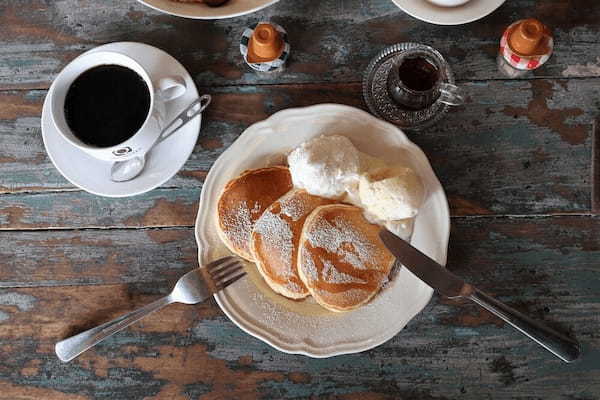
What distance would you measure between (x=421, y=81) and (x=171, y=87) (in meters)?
0.43

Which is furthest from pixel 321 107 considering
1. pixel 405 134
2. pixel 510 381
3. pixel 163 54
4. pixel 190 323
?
pixel 510 381

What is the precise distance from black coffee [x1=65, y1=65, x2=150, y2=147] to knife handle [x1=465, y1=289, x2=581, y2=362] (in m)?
0.63

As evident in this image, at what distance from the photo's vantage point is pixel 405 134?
39.5 inches

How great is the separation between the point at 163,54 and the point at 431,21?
48 cm

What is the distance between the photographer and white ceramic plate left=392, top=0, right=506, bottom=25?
3.10 ft

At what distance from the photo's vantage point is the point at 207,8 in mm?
970

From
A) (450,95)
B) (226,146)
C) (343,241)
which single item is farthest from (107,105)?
(450,95)

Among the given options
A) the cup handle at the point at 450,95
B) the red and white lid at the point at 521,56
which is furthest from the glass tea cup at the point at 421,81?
the red and white lid at the point at 521,56

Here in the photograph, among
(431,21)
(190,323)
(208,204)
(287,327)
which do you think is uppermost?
(431,21)

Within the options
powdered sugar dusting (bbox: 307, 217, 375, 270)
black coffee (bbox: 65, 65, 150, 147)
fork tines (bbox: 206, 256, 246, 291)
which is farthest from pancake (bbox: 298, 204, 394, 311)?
black coffee (bbox: 65, 65, 150, 147)

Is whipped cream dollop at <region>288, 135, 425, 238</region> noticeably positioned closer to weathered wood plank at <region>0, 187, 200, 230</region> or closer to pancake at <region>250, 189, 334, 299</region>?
pancake at <region>250, 189, 334, 299</region>

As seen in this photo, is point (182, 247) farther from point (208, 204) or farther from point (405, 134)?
point (405, 134)

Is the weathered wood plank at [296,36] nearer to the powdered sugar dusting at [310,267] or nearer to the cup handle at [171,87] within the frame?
the cup handle at [171,87]

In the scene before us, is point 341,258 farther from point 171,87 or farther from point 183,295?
point 171,87
